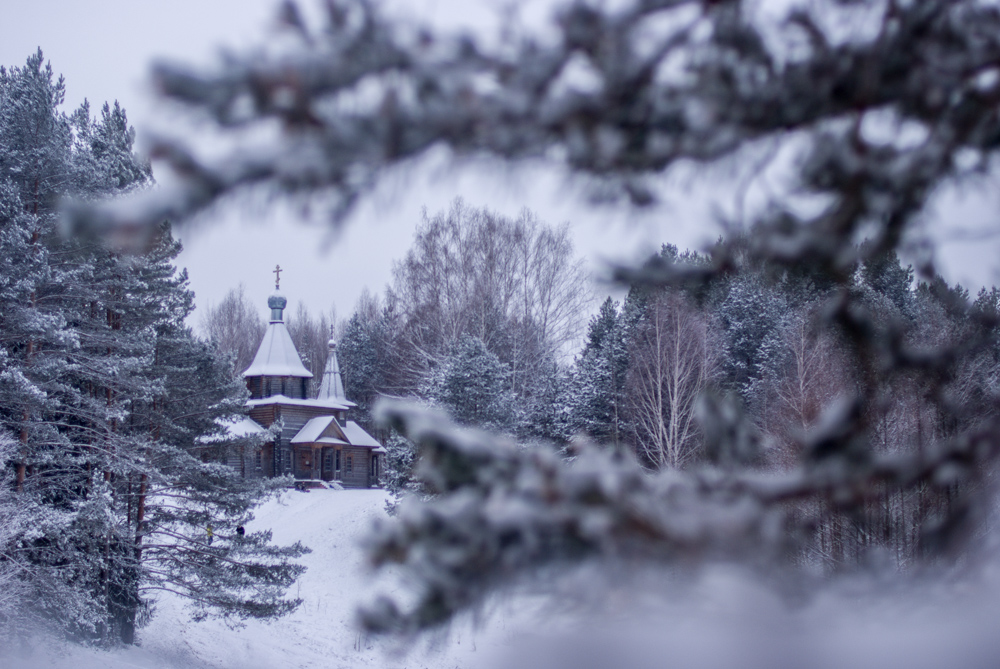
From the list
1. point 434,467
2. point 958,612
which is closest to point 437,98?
point 434,467

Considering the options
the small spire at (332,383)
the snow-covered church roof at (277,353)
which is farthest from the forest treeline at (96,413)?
the small spire at (332,383)

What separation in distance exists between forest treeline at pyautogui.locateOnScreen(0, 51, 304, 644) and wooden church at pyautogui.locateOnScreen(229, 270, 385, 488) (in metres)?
20.6

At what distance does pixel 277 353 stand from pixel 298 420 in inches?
149

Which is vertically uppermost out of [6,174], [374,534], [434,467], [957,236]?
[6,174]

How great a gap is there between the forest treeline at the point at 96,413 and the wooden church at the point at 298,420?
20552 mm

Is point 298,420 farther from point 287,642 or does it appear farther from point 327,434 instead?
point 287,642

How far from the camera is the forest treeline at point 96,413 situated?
13.4 metres

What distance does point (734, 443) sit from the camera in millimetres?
2186

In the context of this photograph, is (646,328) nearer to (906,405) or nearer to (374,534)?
(906,405)

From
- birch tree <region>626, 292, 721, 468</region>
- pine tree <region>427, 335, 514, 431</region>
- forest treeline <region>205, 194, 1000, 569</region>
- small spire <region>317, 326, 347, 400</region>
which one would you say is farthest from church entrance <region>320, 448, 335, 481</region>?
birch tree <region>626, 292, 721, 468</region>

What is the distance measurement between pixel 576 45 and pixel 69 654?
49.0 feet

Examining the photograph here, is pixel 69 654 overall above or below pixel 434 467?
below

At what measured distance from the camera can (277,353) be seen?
39.7 m

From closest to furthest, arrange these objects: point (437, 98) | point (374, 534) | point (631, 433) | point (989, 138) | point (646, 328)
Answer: point (374, 534)
point (437, 98)
point (989, 138)
point (646, 328)
point (631, 433)
